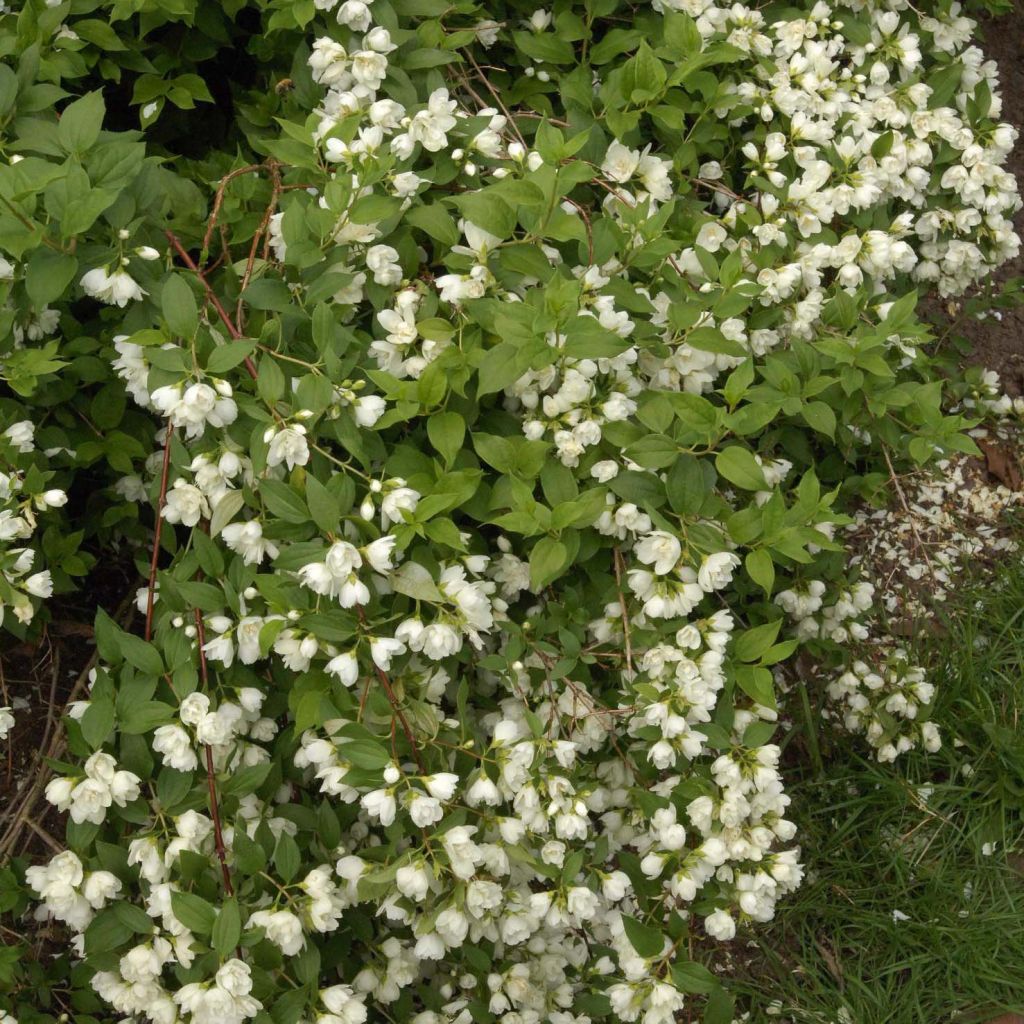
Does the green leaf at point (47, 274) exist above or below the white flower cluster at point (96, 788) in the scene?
above

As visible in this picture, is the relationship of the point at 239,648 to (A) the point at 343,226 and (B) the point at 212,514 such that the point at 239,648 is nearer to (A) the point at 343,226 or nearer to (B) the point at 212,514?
(B) the point at 212,514

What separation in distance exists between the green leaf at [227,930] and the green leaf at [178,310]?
3.39 feet

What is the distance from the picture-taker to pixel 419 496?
2109 mm

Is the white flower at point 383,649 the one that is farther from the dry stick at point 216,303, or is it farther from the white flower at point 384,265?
the white flower at point 384,265

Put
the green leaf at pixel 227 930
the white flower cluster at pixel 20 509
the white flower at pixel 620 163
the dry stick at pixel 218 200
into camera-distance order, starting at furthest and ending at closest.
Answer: the white flower at pixel 620 163 → the dry stick at pixel 218 200 → the white flower cluster at pixel 20 509 → the green leaf at pixel 227 930

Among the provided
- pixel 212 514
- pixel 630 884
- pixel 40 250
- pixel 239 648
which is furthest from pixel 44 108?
pixel 630 884

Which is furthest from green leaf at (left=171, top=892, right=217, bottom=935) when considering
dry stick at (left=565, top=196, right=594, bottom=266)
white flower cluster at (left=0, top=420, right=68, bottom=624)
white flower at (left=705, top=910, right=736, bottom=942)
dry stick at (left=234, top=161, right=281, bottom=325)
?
dry stick at (left=565, top=196, right=594, bottom=266)

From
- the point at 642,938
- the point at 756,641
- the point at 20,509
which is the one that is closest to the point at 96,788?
the point at 20,509

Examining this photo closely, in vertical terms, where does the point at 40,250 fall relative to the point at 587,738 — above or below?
above

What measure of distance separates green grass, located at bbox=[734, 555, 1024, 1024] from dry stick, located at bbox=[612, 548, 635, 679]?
113 cm

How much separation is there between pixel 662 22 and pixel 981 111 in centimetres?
95

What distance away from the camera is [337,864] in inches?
83.5

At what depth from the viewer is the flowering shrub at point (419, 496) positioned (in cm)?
204

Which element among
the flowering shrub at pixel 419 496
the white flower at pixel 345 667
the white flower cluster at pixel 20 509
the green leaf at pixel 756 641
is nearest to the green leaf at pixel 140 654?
the flowering shrub at pixel 419 496
